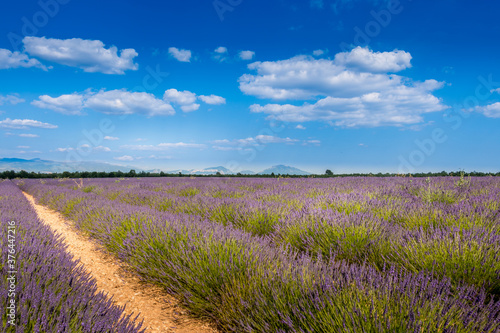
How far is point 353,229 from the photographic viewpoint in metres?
3.39

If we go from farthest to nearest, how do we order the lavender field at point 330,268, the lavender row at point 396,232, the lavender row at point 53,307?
the lavender row at point 396,232 → the lavender field at point 330,268 → the lavender row at point 53,307

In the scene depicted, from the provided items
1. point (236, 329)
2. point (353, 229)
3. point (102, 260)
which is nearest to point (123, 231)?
point (102, 260)

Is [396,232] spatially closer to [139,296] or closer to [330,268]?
[330,268]

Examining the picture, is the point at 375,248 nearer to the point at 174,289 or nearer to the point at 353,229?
the point at 353,229

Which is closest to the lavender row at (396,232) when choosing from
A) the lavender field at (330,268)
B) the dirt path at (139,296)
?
the lavender field at (330,268)

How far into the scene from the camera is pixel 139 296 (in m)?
3.17

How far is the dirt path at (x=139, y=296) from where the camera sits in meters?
2.54

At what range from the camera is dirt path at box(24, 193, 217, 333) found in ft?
8.35

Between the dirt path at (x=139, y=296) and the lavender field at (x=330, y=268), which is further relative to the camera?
the dirt path at (x=139, y=296)

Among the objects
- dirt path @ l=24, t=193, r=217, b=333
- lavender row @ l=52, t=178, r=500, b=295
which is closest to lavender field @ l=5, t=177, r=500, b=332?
lavender row @ l=52, t=178, r=500, b=295

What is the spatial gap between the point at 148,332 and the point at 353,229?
248cm

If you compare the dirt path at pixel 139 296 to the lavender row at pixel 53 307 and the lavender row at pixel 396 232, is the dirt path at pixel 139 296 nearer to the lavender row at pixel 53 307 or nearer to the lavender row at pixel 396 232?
the lavender row at pixel 53 307

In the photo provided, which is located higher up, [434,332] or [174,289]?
[434,332]

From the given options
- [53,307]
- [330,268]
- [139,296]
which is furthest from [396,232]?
[53,307]
